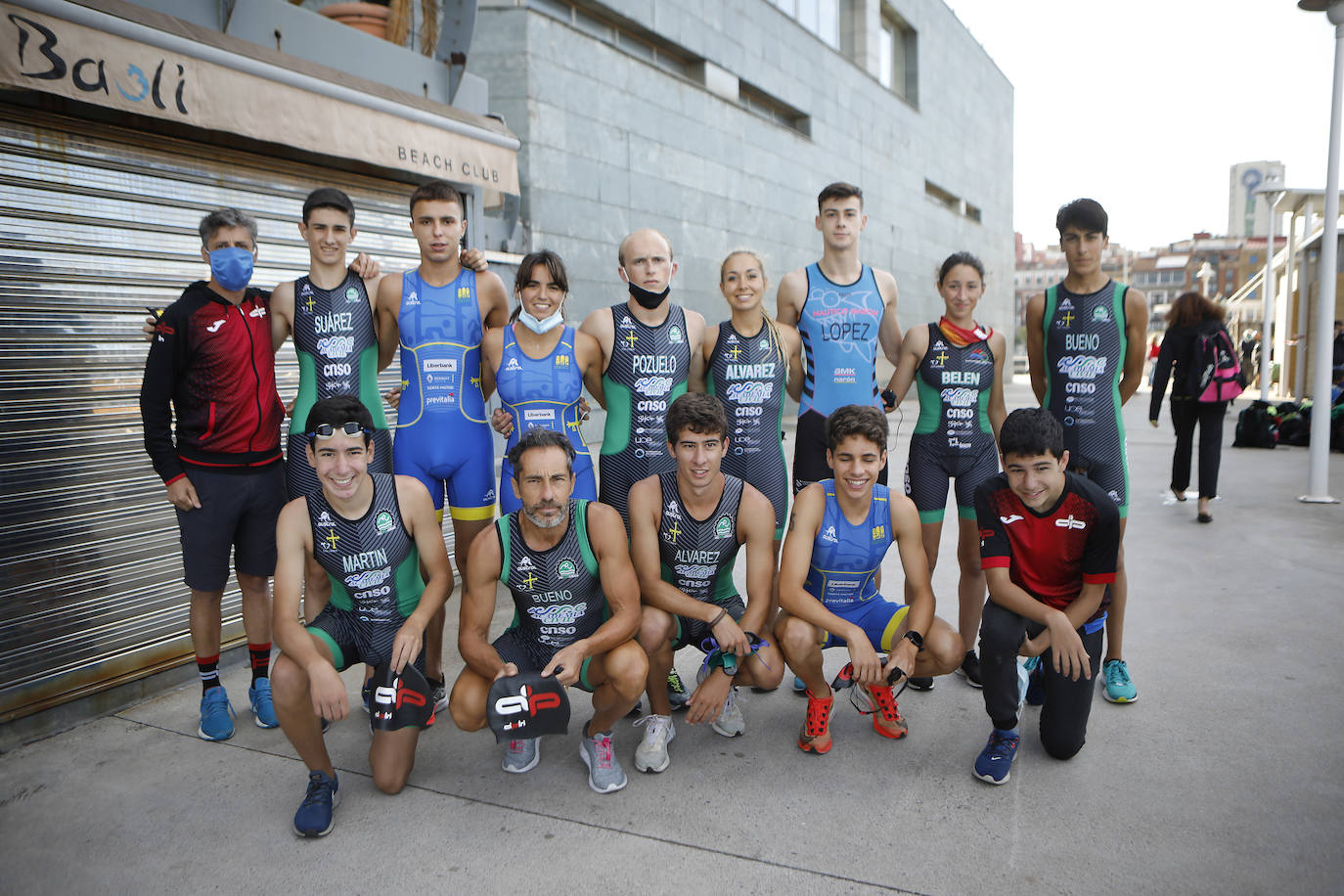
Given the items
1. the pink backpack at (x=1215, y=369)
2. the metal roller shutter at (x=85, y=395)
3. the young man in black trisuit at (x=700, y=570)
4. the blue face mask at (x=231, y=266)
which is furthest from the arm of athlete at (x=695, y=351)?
the pink backpack at (x=1215, y=369)

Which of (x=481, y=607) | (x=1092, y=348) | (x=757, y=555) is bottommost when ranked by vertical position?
(x=481, y=607)

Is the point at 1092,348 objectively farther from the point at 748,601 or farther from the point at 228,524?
the point at 228,524

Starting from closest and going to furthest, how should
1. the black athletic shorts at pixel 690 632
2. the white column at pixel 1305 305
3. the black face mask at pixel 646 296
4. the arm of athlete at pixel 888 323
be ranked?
the black athletic shorts at pixel 690 632
the black face mask at pixel 646 296
the arm of athlete at pixel 888 323
the white column at pixel 1305 305

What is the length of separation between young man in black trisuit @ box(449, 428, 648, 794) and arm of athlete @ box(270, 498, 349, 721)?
1.36 feet

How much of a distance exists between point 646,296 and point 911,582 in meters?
1.62

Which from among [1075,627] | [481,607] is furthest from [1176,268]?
[481,607]

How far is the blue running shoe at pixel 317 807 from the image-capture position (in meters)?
2.54

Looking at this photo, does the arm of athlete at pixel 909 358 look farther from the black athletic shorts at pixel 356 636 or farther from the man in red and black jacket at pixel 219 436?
the man in red and black jacket at pixel 219 436

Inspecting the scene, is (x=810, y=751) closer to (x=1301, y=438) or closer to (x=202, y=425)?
(x=202, y=425)

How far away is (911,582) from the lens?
3115 millimetres

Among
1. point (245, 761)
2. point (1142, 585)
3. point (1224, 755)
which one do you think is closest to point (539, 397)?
point (245, 761)

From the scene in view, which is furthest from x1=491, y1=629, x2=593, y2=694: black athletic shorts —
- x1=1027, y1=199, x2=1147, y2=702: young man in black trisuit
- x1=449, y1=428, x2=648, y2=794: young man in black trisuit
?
x1=1027, y1=199, x2=1147, y2=702: young man in black trisuit

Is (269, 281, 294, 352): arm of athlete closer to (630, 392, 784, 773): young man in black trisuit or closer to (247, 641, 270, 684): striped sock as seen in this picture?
(247, 641, 270, 684): striped sock

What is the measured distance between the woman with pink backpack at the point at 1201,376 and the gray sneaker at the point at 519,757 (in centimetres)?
593
